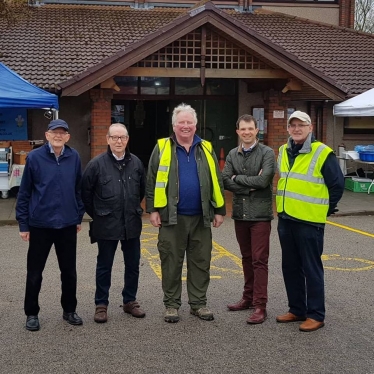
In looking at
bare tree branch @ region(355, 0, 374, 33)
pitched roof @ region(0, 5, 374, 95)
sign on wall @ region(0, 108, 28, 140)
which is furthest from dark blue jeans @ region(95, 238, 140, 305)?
bare tree branch @ region(355, 0, 374, 33)

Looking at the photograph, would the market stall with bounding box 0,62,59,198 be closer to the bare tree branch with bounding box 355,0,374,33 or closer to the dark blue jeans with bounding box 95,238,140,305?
the dark blue jeans with bounding box 95,238,140,305

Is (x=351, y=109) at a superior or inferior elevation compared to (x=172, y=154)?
superior

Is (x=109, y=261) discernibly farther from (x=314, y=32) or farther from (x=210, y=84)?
(x=314, y=32)

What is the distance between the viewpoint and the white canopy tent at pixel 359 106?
45.7 feet

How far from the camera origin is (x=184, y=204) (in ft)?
17.3

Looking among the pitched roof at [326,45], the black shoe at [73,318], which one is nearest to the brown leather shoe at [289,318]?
the black shoe at [73,318]

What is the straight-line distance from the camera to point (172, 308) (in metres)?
5.34

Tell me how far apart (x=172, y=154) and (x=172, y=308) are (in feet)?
4.52

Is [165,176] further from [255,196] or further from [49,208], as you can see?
[49,208]

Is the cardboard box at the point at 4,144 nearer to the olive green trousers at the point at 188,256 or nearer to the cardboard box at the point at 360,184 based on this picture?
the cardboard box at the point at 360,184

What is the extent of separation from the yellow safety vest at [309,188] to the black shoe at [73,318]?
2.04 metres

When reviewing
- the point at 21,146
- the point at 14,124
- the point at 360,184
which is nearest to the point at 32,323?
the point at 21,146

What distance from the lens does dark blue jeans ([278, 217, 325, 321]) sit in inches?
200

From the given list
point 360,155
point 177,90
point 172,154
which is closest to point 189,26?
point 177,90
